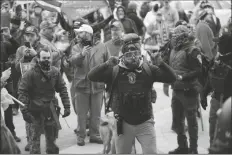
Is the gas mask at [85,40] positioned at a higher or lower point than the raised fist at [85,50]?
higher

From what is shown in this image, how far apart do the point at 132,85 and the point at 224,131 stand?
7.86 ft

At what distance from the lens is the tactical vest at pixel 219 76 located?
7.39 m

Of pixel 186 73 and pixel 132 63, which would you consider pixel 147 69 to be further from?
pixel 186 73

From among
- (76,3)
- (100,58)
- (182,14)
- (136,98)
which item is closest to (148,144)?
(136,98)

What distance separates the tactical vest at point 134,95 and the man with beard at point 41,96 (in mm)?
1560

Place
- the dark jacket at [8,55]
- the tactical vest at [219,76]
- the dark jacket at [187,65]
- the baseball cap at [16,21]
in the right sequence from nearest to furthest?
the tactical vest at [219,76], the dark jacket at [187,65], the dark jacket at [8,55], the baseball cap at [16,21]

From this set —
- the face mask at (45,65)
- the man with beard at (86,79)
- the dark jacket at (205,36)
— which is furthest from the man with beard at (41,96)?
the dark jacket at (205,36)

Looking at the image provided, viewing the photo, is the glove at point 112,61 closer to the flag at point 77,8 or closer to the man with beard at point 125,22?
the flag at point 77,8

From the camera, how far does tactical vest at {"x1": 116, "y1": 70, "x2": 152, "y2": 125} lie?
20.6 feet

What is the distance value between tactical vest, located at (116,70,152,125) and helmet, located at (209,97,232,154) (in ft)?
7.04

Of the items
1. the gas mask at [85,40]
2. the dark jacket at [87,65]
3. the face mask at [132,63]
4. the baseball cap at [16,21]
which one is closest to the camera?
the face mask at [132,63]

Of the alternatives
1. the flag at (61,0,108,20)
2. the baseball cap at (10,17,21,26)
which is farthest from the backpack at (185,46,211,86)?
the baseball cap at (10,17,21,26)

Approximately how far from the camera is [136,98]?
247 inches

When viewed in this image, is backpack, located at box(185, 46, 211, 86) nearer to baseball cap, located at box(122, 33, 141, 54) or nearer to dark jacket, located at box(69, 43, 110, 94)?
dark jacket, located at box(69, 43, 110, 94)
